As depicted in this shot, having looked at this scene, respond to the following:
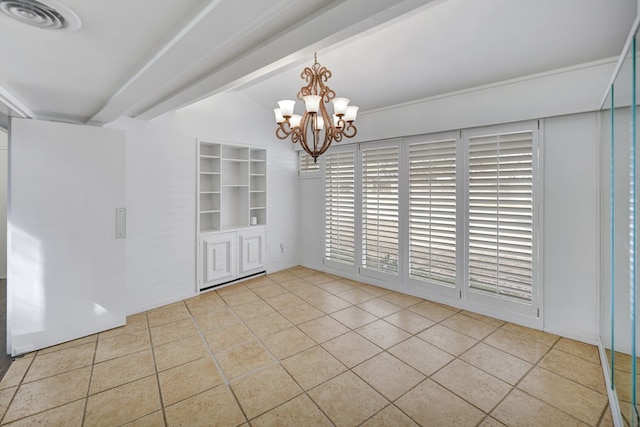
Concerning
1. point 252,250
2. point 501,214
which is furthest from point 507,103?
point 252,250

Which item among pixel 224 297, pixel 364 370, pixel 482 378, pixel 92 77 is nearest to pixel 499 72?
pixel 482 378

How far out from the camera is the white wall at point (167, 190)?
11.2 ft

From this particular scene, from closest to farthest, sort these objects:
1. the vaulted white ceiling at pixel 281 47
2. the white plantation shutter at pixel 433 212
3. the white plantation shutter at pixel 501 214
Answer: the vaulted white ceiling at pixel 281 47
the white plantation shutter at pixel 501 214
the white plantation shutter at pixel 433 212

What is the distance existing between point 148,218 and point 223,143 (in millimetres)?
1489

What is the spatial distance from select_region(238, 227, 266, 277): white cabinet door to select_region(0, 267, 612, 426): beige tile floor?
4.03 feet

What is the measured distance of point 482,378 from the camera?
7.36ft

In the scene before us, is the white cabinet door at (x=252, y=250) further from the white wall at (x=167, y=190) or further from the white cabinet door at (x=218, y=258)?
the white wall at (x=167, y=190)

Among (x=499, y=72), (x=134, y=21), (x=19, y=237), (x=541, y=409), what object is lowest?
(x=541, y=409)

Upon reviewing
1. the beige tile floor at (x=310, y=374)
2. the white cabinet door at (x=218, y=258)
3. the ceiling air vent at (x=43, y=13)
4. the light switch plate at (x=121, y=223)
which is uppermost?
the ceiling air vent at (x=43, y=13)

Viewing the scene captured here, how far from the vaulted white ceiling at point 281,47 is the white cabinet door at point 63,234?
0.33 m

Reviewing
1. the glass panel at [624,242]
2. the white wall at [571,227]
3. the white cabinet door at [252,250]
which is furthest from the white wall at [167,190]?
the glass panel at [624,242]

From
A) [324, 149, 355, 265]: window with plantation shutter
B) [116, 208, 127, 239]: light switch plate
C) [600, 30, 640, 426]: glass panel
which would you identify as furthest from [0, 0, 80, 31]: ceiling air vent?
[324, 149, 355, 265]: window with plantation shutter

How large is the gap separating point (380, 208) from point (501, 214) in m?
1.52

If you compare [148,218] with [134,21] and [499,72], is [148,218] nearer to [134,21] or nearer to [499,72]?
[134,21]
